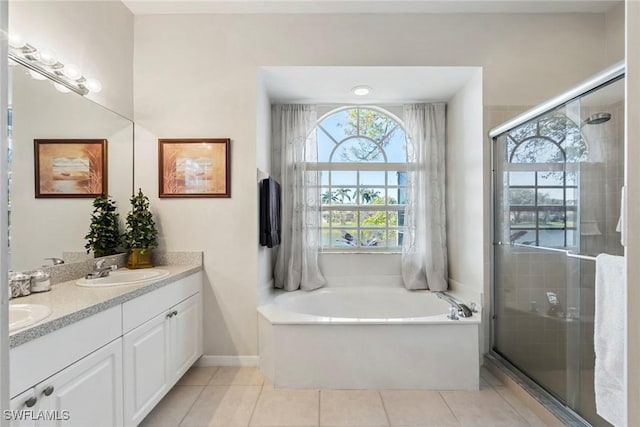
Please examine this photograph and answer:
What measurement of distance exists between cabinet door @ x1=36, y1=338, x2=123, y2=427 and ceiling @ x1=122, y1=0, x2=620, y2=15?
235 centimetres

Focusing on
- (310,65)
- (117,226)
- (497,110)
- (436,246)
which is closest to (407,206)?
(436,246)

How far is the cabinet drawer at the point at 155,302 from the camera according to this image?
164 cm

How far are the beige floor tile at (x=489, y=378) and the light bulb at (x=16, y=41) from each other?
3427mm

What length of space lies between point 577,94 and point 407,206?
171 centimetres

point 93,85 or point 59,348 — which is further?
point 93,85

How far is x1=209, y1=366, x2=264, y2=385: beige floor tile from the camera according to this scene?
2324mm

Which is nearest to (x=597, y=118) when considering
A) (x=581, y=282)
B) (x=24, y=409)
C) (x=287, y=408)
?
(x=581, y=282)

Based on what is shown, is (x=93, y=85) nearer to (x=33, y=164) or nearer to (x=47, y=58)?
(x=47, y=58)

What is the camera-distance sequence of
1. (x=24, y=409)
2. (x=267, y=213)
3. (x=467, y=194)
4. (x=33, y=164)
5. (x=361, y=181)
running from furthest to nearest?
1. (x=361, y=181)
2. (x=467, y=194)
3. (x=267, y=213)
4. (x=33, y=164)
5. (x=24, y=409)

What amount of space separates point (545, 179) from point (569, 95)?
0.57 metres

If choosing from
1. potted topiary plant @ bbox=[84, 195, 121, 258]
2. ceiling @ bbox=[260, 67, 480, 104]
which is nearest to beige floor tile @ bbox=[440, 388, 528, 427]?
ceiling @ bbox=[260, 67, 480, 104]

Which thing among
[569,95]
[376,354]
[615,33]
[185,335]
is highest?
[615,33]

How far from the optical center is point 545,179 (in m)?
2.13

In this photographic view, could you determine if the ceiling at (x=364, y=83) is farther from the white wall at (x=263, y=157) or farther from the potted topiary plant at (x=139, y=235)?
the potted topiary plant at (x=139, y=235)
